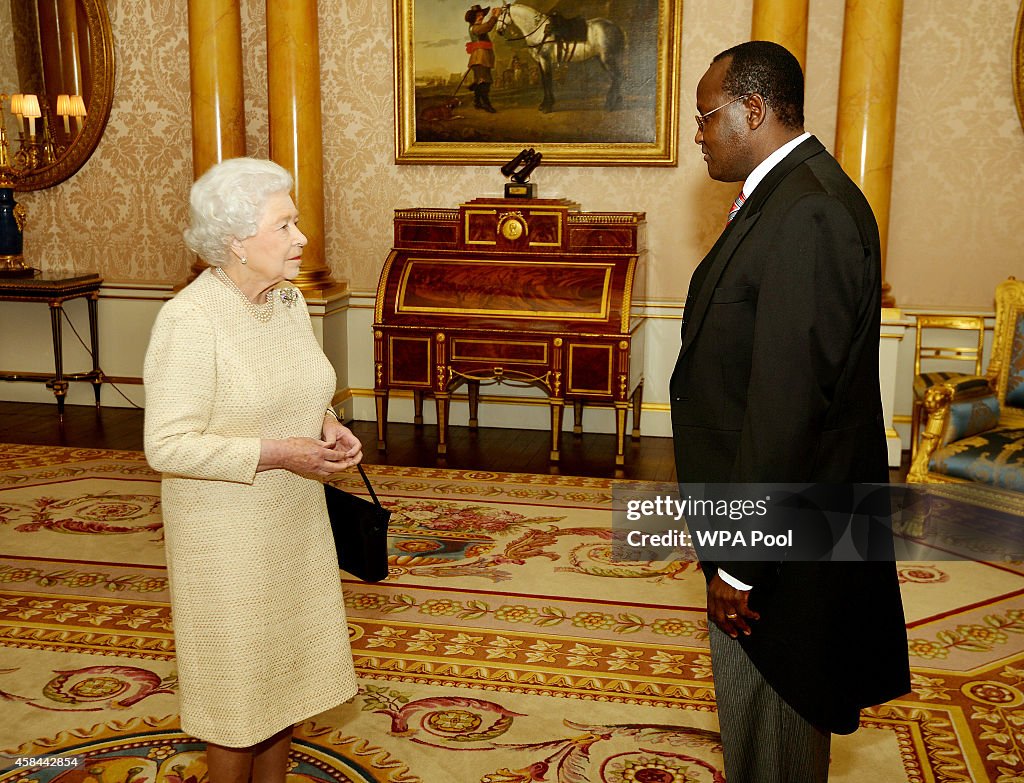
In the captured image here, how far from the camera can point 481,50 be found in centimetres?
660

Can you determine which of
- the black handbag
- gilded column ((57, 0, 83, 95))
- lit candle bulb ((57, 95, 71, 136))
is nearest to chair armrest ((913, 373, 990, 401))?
the black handbag

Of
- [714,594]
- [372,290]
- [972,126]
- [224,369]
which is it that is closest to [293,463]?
[224,369]

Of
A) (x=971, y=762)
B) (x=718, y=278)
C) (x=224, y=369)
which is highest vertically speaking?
(x=718, y=278)

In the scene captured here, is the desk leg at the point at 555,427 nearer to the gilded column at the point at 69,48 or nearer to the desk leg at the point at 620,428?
the desk leg at the point at 620,428

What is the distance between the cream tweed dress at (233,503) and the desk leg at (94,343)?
17.8ft

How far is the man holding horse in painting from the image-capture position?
656 cm

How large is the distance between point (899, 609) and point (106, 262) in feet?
22.2

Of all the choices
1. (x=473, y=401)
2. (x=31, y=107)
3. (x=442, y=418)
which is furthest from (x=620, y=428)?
(x=31, y=107)

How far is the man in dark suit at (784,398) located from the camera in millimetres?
1765

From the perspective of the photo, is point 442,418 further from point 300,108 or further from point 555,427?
point 300,108

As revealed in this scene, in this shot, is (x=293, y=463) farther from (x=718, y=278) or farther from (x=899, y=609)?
(x=899, y=609)

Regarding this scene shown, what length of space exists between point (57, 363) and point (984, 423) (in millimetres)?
5793

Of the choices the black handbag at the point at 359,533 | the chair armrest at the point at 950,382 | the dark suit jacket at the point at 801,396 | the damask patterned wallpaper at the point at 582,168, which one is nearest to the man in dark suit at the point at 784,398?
the dark suit jacket at the point at 801,396

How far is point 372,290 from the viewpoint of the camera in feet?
23.3
